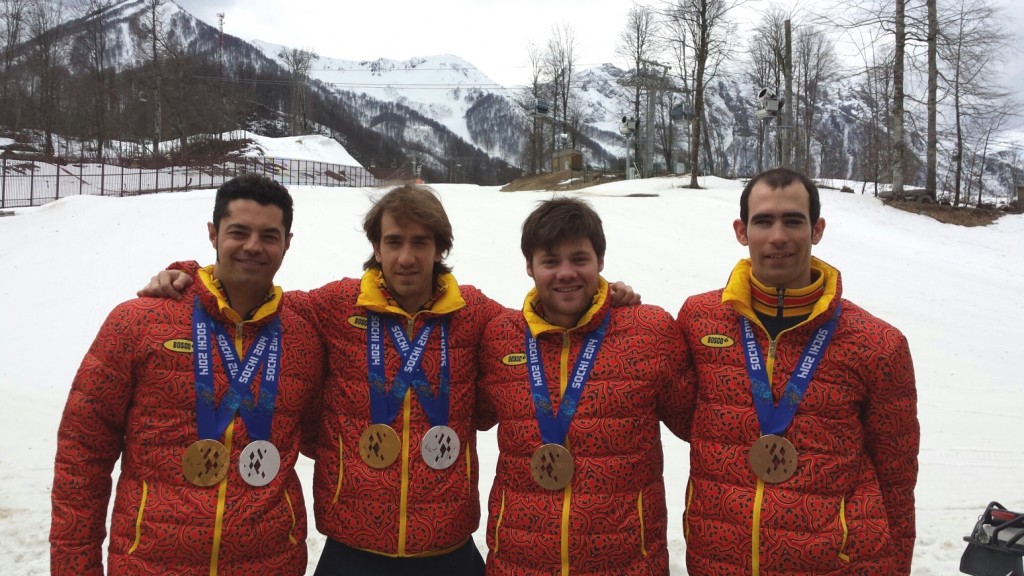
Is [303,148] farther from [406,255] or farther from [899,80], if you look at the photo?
[406,255]

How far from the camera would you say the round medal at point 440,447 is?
2713mm

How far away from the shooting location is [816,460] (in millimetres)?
2443

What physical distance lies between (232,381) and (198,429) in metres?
0.22

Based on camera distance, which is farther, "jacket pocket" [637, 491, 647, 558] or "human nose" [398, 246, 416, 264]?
"human nose" [398, 246, 416, 264]

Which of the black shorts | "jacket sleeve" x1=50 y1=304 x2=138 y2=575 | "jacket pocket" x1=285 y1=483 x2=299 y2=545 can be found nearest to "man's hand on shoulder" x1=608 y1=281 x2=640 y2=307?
the black shorts

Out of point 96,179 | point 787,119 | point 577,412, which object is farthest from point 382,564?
point 96,179

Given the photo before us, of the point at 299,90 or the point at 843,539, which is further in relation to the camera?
the point at 299,90

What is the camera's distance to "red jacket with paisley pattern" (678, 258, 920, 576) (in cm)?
238

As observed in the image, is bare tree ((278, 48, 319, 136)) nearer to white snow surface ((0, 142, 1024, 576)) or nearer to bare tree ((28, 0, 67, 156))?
bare tree ((28, 0, 67, 156))

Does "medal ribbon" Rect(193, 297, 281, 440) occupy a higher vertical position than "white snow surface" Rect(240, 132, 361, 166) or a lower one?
lower

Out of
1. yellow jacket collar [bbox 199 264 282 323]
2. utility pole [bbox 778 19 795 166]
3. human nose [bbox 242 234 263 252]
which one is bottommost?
yellow jacket collar [bbox 199 264 282 323]

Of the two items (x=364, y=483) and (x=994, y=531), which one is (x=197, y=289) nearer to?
(x=364, y=483)

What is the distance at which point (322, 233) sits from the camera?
1611cm

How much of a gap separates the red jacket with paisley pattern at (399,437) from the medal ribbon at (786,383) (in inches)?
47.3
